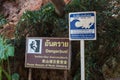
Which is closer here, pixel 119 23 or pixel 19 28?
pixel 119 23

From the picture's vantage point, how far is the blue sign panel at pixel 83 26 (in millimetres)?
4723

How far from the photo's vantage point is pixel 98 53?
5.69 metres

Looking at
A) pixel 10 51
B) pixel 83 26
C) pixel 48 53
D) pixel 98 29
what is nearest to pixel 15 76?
pixel 10 51

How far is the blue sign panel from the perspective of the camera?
4.72 metres

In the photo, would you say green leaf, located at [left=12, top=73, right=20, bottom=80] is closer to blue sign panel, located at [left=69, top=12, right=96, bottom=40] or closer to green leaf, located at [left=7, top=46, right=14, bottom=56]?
green leaf, located at [left=7, top=46, right=14, bottom=56]

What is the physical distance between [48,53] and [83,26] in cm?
128

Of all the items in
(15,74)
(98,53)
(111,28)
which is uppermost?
(111,28)

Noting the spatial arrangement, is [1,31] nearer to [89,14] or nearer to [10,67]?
[10,67]

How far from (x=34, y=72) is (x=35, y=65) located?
19.3 inches

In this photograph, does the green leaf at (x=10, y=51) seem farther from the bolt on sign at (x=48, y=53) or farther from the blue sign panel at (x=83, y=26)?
the blue sign panel at (x=83, y=26)

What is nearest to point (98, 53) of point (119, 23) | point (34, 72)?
point (119, 23)

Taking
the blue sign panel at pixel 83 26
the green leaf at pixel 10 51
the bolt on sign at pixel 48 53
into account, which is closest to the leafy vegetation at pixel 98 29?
the bolt on sign at pixel 48 53

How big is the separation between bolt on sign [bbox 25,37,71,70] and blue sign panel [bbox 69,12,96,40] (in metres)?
0.81

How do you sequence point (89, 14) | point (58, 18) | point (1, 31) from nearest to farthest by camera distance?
point (89, 14)
point (58, 18)
point (1, 31)
